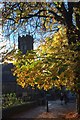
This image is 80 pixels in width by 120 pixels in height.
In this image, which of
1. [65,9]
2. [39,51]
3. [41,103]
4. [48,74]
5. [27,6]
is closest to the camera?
[48,74]

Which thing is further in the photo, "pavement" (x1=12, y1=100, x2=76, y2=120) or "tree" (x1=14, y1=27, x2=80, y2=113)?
"pavement" (x1=12, y1=100, x2=76, y2=120)

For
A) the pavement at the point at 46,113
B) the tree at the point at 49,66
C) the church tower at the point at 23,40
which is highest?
the church tower at the point at 23,40

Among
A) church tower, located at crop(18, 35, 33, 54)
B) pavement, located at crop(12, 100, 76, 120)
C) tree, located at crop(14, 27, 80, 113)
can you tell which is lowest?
pavement, located at crop(12, 100, 76, 120)

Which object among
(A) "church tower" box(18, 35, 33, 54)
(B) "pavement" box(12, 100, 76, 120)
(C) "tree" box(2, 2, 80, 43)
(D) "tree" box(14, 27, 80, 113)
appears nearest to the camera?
(D) "tree" box(14, 27, 80, 113)

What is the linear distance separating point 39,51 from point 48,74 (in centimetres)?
148

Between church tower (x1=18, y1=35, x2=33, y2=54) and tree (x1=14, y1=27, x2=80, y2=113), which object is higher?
church tower (x1=18, y1=35, x2=33, y2=54)

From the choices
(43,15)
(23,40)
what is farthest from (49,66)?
(23,40)

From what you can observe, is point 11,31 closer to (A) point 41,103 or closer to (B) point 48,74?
(B) point 48,74

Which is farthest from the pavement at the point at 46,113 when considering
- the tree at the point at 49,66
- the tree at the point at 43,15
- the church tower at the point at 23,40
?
the tree at the point at 49,66

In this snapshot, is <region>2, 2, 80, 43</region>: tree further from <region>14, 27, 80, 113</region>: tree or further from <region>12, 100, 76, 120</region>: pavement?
<region>12, 100, 76, 120</region>: pavement

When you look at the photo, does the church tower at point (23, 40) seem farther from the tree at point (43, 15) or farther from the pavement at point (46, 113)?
the pavement at point (46, 113)

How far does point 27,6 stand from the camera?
18.9 metres

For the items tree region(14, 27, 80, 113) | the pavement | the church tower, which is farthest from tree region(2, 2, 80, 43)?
the pavement

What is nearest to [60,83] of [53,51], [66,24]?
[53,51]
